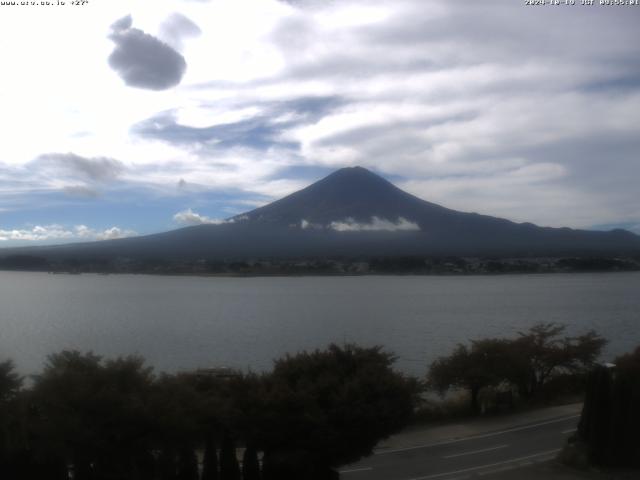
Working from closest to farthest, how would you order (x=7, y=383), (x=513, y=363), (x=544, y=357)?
(x=7, y=383) → (x=513, y=363) → (x=544, y=357)

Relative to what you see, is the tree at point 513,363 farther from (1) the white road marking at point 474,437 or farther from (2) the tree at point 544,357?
(1) the white road marking at point 474,437

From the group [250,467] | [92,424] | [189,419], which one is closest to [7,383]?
[92,424]

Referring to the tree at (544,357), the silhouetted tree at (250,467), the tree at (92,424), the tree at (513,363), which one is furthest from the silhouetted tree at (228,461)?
the tree at (544,357)

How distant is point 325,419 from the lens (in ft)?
34.8

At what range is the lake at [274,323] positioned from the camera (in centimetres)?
3247

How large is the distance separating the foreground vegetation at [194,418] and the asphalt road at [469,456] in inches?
78.5

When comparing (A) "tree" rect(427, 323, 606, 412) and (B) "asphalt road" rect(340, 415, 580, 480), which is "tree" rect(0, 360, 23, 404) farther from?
(A) "tree" rect(427, 323, 606, 412)

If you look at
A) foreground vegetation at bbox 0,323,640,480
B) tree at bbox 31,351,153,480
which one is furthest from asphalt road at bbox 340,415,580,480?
tree at bbox 31,351,153,480

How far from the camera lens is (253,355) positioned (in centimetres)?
3102

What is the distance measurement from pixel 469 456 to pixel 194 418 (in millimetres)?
6509

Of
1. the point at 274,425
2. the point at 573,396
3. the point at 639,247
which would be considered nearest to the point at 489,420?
the point at 573,396

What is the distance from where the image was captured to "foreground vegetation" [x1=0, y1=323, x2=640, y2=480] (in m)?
9.65

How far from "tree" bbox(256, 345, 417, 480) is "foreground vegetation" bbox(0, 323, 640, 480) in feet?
0.05

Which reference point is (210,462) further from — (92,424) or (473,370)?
(473,370)
